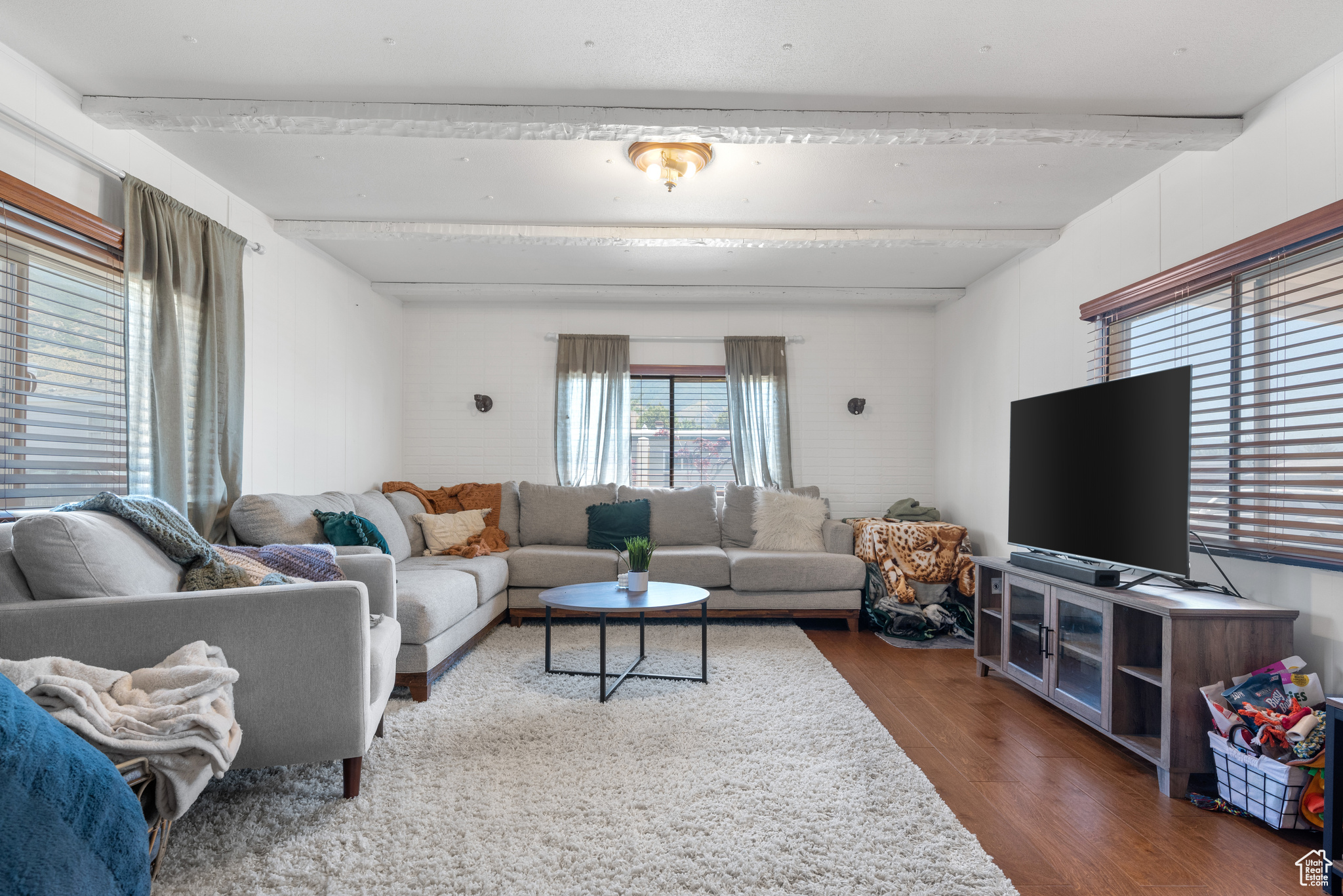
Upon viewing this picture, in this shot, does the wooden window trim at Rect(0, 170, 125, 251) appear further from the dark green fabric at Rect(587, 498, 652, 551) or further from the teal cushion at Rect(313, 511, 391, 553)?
the dark green fabric at Rect(587, 498, 652, 551)

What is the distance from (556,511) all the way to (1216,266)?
419cm

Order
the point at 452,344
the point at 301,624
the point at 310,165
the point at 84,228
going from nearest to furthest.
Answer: the point at 301,624, the point at 84,228, the point at 310,165, the point at 452,344

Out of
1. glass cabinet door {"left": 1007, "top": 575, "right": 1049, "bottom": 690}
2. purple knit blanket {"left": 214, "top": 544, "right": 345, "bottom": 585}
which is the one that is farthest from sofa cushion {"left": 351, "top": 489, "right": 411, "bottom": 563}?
glass cabinet door {"left": 1007, "top": 575, "right": 1049, "bottom": 690}

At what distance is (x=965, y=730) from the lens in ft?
9.95

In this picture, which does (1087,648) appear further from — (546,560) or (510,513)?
(510,513)

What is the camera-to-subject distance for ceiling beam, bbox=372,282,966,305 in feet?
18.8

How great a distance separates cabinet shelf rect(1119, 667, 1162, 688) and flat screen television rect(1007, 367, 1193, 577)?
13.9 inches

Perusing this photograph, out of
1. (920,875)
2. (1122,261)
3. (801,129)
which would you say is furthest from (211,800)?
(1122,261)

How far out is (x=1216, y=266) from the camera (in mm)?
2986

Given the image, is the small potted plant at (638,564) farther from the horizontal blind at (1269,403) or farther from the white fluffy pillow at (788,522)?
the horizontal blind at (1269,403)

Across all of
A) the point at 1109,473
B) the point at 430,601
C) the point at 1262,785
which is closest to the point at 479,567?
the point at 430,601

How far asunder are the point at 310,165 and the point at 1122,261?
13.0 feet

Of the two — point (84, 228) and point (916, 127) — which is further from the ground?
point (916, 127)

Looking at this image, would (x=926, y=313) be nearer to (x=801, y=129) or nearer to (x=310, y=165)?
(x=801, y=129)
